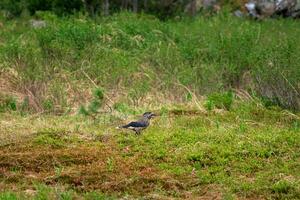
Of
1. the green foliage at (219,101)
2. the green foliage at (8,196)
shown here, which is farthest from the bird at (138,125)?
the green foliage at (8,196)

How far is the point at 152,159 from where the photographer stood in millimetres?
6777

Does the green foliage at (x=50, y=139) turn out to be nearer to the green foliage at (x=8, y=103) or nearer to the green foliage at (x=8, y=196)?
the green foliage at (x=8, y=196)

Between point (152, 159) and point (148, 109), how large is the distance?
247 centimetres

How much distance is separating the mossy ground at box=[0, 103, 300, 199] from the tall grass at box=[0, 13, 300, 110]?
50.7 inches

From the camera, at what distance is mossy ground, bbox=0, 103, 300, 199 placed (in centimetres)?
596

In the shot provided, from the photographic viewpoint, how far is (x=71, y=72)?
10.9 m

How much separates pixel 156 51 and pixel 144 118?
4206 mm

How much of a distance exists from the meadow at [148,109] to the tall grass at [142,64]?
2cm

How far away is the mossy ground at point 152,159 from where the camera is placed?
596cm

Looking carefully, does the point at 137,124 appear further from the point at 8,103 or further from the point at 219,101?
the point at 8,103

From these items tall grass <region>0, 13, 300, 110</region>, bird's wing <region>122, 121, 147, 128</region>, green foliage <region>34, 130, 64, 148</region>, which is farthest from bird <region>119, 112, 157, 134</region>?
tall grass <region>0, 13, 300, 110</region>

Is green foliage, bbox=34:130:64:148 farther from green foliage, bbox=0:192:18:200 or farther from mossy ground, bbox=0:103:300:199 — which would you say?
green foliage, bbox=0:192:18:200

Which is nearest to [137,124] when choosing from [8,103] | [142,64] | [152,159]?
[152,159]

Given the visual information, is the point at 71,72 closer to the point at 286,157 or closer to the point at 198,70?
the point at 198,70
